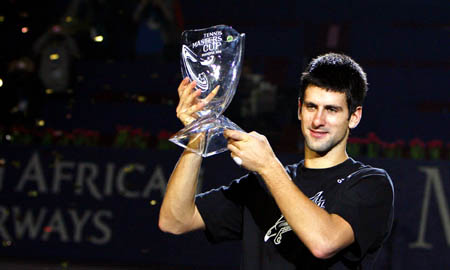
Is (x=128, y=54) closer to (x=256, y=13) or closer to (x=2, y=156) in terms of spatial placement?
(x=256, y=13)

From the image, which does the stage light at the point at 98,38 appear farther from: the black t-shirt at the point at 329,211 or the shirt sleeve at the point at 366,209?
the shirt sleeve at the point at 366,209

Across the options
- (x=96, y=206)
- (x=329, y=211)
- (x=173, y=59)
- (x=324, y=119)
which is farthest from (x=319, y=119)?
(x=173, y=59)

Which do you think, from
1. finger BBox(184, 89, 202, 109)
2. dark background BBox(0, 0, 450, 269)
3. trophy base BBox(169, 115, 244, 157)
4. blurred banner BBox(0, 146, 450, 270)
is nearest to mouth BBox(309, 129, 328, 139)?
trophy base BBox(169, 115, 244, 157)

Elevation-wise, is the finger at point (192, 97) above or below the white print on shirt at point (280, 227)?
above

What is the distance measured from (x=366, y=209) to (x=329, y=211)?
0.31 feet

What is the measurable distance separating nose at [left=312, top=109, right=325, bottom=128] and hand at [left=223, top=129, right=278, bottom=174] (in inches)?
8.9

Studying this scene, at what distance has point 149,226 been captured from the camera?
4.50 m

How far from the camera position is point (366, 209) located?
1.78 meters

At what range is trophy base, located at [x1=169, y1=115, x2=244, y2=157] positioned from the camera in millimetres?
1786

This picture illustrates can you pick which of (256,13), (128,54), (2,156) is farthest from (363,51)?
(2,156)

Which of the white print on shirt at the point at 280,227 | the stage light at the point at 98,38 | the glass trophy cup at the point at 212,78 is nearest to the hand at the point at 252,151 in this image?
the glass trophy cup at the point at 212,78

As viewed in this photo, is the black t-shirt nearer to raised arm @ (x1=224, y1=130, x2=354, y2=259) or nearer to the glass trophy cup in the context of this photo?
raised arm @ (x1=224, y1=130, x2=354, y2=259)

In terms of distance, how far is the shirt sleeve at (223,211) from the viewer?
2.08 metres

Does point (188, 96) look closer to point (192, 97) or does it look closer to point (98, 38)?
point (192, 97)
